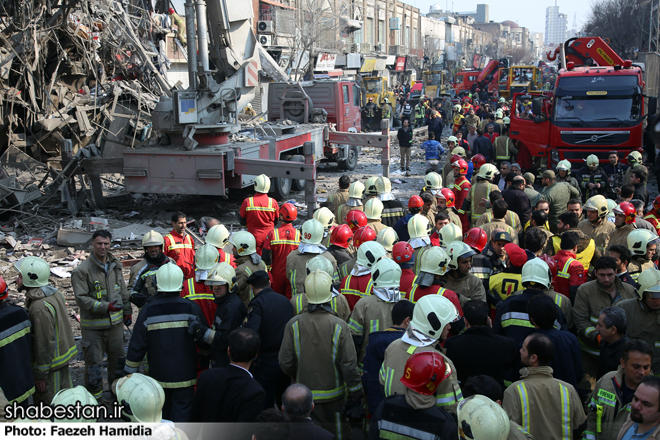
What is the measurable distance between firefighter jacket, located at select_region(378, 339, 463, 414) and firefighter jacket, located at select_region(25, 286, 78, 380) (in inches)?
113

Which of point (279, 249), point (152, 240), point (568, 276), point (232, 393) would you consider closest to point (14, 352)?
point (152, 240)

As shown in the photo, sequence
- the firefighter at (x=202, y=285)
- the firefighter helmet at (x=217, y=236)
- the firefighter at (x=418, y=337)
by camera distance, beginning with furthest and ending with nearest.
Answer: the firefighter helmet at (x=217, y=236), the firefighter at (x=202, y=285), the firefighter at (x=418, y=337)

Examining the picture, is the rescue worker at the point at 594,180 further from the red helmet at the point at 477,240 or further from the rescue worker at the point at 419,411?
the rescue worker at the point at 419,411

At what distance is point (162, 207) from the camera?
40.7ft

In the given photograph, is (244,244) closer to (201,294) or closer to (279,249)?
(201,294)

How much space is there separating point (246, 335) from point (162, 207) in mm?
9423

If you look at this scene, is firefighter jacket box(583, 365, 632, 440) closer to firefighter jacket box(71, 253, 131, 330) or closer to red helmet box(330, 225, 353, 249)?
red helmet box(330, 225, 353, 249)

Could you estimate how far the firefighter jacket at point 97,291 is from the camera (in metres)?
5.32

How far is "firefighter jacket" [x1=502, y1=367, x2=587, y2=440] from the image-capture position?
128 inches

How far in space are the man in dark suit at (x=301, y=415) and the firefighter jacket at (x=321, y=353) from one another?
0.97m

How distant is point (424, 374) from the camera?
9.36ft

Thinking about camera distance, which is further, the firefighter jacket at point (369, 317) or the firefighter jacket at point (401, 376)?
the firefighter jacket at point (369, 317)

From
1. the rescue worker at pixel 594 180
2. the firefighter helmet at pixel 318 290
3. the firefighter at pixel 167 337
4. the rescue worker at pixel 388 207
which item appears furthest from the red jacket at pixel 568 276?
the rescue worker at pixel 594 180

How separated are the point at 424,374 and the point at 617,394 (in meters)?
1.38
